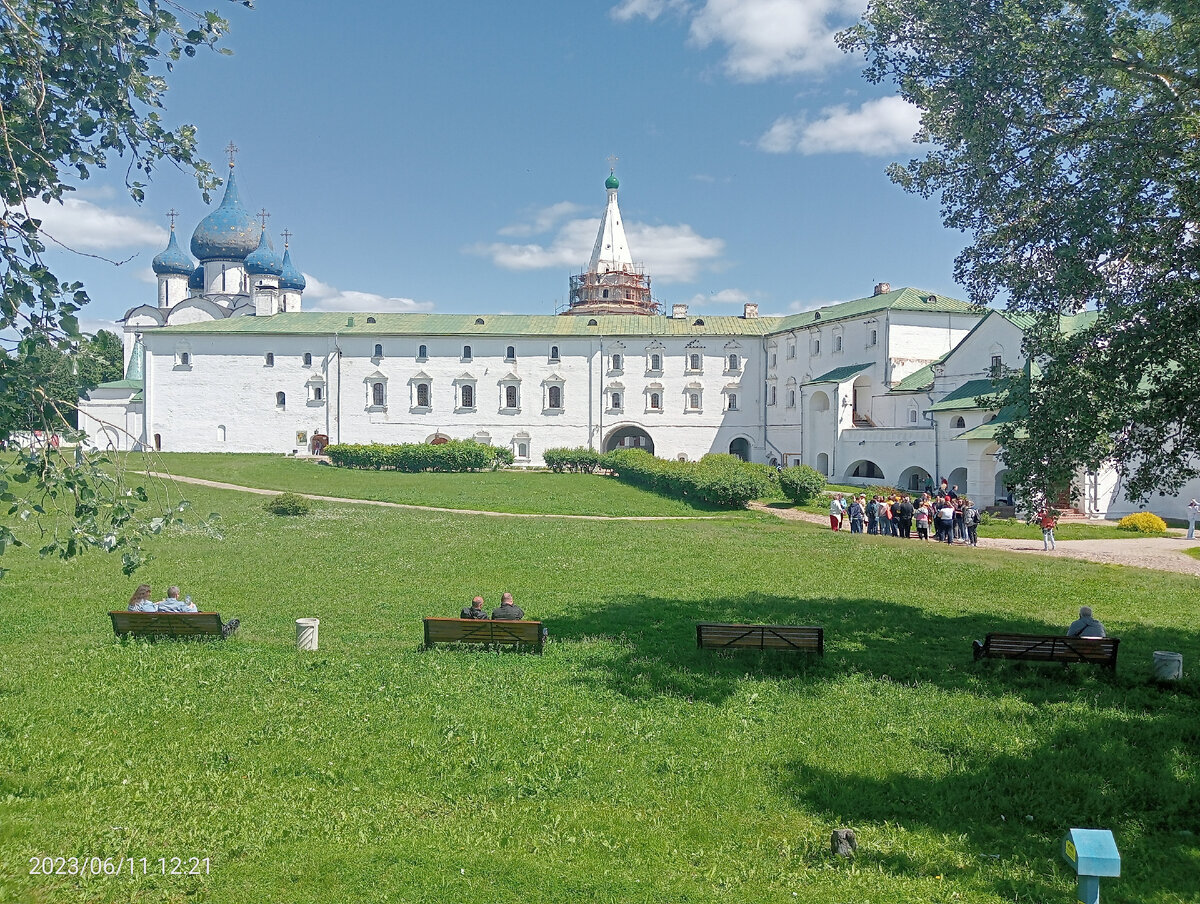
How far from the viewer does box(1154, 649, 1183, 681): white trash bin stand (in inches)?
347

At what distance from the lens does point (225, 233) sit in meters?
61.0

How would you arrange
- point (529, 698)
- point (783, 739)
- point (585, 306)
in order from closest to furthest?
point (783, 739)
point (529, 698)
point (585, 306)

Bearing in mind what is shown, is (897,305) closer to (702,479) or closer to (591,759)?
(702,479)

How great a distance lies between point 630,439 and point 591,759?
4786cm

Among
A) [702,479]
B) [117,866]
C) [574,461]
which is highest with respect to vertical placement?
[574,461]

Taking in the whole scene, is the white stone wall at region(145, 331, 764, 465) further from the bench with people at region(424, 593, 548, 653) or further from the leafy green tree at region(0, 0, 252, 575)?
the leafy green tree at region(0, 0, 252, 575)

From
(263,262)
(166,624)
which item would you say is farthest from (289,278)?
(166,624)

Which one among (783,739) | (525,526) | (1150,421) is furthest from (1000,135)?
(525,526)

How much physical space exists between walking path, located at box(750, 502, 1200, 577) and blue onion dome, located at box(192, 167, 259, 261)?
188ft

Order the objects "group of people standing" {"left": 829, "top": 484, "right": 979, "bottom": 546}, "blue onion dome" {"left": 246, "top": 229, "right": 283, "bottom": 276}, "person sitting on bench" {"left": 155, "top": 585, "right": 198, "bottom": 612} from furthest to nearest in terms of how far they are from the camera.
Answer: "blue onion dome" {"left": 246, "top": 229, "right": 283, "bottom": 276}, "group of people standing" {"left": 829, "top": 484, "right": 979, "bottom": 546}, "person sitting on bench" {"left": 155, "top": 585, "right": 198, "bottom": 612}

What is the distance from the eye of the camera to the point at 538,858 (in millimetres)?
5266

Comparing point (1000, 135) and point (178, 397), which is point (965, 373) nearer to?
point (1000, 135)

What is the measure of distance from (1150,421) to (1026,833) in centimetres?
516

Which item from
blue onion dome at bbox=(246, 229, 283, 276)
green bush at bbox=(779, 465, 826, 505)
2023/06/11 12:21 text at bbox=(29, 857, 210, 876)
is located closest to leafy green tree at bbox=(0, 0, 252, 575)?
2023/06/11 12:21 text at bbox=(29, 857, 210, 876)
